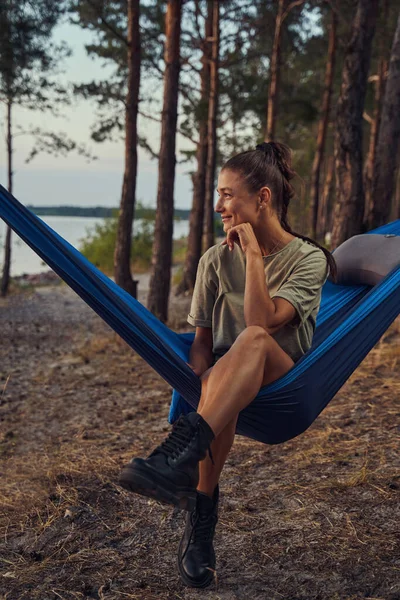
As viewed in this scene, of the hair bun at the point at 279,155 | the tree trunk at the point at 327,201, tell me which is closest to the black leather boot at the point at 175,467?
the hair bun at the point at 279,155

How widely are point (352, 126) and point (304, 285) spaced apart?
369 cm

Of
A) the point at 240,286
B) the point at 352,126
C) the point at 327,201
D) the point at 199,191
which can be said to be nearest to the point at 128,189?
the point at 352,126

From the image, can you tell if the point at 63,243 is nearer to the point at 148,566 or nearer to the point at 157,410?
the point at 148,566

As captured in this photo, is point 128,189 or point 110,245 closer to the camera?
point 128,189

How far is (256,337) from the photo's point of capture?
1.94 meters

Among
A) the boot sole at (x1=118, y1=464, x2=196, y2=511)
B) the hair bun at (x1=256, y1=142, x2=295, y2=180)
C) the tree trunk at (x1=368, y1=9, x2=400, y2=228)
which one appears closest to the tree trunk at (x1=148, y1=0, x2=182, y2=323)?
the tree trunk at (x1=368, y1=9, x2=400, y2=228)

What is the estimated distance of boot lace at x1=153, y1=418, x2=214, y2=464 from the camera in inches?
70.3

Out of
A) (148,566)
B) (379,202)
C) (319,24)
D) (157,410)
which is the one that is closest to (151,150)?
(319,24)

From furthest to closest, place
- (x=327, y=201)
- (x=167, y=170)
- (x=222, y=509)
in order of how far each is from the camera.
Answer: (x=327, y=201) → (x=167, y=170) → (x=222, y=509)

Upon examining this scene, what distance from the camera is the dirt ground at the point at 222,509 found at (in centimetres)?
205

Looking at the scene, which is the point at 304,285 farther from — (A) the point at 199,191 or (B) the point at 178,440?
(A) the point at 199,191

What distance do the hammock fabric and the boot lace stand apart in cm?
25

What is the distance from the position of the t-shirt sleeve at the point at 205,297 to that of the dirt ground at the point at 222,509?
2.62 feet

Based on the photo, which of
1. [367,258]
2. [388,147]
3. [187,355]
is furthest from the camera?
[388,147]
